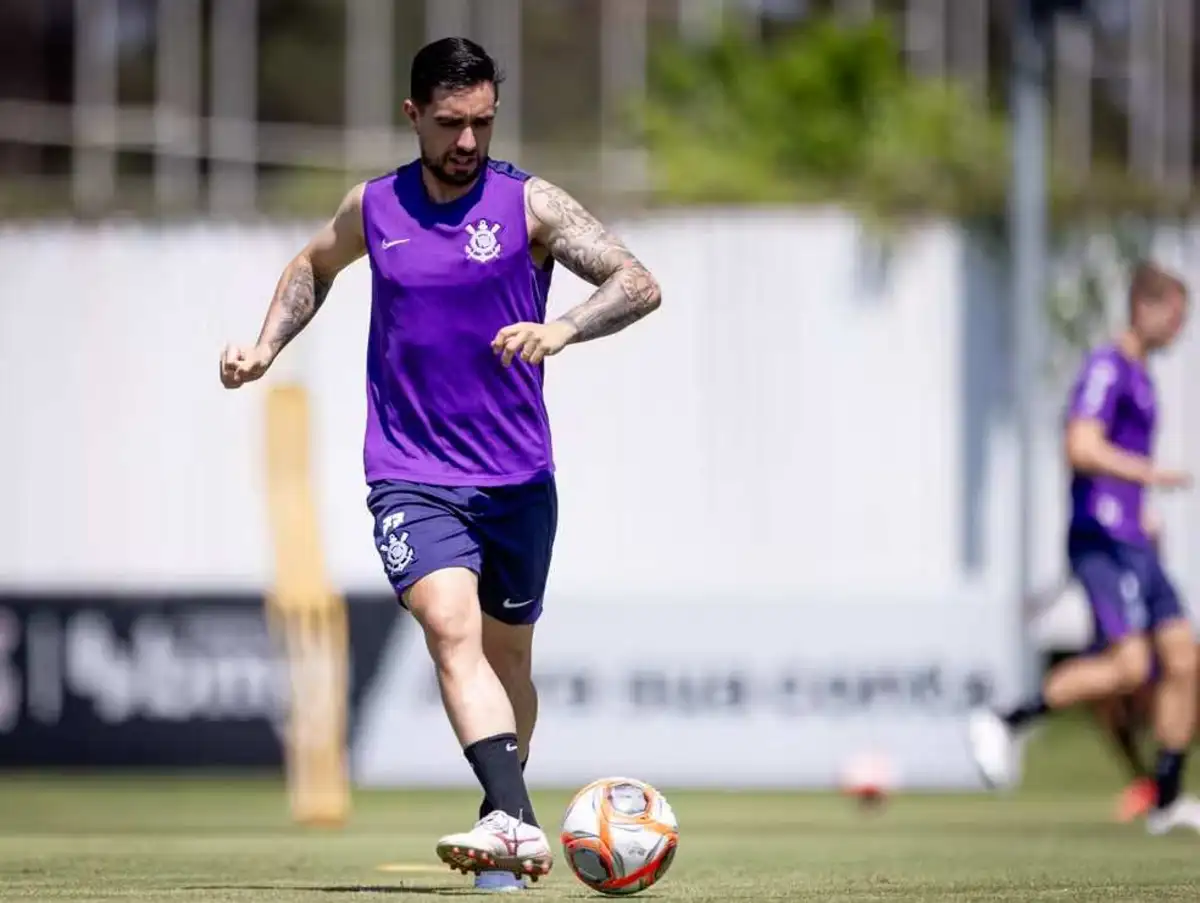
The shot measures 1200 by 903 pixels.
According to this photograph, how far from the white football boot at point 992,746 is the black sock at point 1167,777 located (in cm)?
105

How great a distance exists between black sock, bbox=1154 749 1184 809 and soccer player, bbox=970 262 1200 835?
0.23 ft

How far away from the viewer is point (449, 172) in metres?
7.79

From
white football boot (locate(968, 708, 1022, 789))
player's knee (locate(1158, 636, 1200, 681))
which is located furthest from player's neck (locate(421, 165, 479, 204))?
white football boot (locate(968, 708, 1022, 789))

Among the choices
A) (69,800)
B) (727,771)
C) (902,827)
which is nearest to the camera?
(902,827)

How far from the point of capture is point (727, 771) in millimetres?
16047

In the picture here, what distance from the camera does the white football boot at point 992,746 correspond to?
13172 millimetres

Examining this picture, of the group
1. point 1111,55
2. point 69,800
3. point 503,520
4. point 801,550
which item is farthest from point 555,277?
point 503,520

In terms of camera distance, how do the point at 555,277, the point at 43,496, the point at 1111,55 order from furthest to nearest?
the point at 1111,55 → the point at 43,496 → the point at 555,277

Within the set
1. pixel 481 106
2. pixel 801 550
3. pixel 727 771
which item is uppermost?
pixel 481 106

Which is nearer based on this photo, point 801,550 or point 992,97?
point 801,550

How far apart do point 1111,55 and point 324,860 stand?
759 inches

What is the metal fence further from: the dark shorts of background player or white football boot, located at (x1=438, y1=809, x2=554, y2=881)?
white football boot, located at (x1=438, y1=809, x2=554, y2=881)

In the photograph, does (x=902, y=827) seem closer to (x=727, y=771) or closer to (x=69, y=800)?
(x=727, y=771)

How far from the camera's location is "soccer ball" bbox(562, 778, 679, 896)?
743cm
